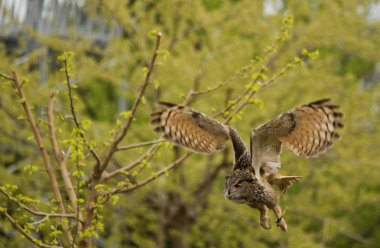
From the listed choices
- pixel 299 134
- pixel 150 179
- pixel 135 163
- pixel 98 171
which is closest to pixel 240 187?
pixel 299 134

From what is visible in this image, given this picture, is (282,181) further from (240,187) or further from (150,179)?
(150,179)

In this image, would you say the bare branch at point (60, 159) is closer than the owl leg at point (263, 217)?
No

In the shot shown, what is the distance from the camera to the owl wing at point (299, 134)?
466cm

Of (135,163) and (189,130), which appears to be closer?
(189,130)

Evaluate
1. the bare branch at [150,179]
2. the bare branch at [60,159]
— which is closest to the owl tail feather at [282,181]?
the bare branch at [150,179]

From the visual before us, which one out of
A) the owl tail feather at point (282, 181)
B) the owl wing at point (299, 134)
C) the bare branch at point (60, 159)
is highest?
the owl wing at point (299, 134)

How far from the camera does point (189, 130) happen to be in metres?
4.94

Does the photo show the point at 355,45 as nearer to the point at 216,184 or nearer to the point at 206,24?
the point at 206,24

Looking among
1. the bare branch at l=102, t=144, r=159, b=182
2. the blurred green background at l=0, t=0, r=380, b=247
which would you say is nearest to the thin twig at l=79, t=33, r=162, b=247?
the bare branch at l=102, t=144, r=159, b=182

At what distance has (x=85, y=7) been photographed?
1188 cm

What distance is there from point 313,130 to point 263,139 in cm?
30

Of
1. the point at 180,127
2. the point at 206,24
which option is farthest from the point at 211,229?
the point at 180,127

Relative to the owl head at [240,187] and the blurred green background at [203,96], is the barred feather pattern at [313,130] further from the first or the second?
the blurred green background at [203,96]

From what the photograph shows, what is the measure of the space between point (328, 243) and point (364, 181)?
3.92ft
